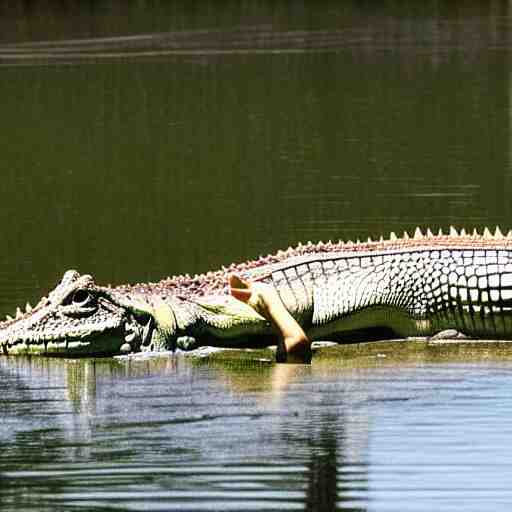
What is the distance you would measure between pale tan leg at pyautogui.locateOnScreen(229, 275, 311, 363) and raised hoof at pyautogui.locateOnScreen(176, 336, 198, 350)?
343 mm

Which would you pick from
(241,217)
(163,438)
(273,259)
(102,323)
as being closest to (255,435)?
(163,438)

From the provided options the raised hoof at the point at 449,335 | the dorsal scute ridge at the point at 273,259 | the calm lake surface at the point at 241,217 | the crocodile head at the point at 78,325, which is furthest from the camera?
the raised hoof at the point at 449,335

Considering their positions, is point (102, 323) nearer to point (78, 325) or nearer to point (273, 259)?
point (78, 325)

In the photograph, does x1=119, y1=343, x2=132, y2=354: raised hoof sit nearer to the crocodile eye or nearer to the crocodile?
the crocodile

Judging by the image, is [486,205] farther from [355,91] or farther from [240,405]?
[355,91]

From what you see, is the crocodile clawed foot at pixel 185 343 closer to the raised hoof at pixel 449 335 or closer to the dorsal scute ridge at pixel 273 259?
the dorsal scute ridge at pixel 273 259

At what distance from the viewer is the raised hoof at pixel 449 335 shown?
531 inches

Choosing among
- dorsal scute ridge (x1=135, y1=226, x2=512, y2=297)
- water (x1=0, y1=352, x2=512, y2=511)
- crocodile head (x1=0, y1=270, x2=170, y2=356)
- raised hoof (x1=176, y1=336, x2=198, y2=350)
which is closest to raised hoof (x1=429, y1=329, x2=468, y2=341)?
dorsal scute ridge (x1=135, y1=226, x2=512, y2=297)

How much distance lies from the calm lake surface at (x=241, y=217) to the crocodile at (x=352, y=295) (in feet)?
1.21

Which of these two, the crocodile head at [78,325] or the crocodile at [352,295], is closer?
the crocodile head at [78,325]

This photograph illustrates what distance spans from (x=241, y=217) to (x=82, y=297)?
18.4ft

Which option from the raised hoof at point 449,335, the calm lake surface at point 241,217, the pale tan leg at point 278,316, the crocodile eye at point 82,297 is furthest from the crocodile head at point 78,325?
the raised hoof at point 449,335

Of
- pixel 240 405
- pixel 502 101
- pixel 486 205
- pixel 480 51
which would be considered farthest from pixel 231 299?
pixel 480 51

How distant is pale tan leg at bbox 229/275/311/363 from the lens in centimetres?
1281
